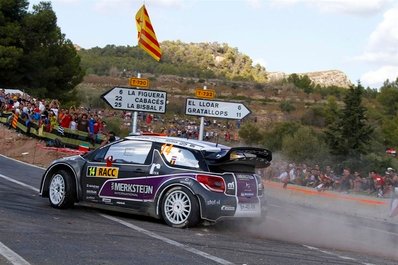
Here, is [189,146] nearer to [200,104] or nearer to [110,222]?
[110,222]

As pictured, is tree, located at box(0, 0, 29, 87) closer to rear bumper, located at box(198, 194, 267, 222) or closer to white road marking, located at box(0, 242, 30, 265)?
rear bumper, located at box(198, 194, 267, 222)

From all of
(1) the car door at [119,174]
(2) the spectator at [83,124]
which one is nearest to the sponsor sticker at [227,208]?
(1) the car door at [119,174]

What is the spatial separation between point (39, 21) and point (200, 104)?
4211 centimetres

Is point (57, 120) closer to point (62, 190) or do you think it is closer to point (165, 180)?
point (62, 190)

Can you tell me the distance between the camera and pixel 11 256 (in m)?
7.29

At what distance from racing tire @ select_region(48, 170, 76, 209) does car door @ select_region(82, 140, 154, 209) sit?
0.25 metres

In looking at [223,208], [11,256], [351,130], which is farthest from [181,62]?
[11,256]

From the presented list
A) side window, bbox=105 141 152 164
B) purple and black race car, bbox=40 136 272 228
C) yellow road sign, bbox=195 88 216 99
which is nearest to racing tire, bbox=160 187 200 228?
purple and black race car, bbox=40 136 272 228

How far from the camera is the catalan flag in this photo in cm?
1938

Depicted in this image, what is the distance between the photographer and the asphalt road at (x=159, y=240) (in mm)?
7812

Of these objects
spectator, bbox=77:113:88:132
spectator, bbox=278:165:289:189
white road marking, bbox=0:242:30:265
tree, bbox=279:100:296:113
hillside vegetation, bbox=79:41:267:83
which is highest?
hillside vegetation, bbox=79:41:267:83

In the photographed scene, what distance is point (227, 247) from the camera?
9086 mm

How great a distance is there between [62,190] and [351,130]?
43.9m

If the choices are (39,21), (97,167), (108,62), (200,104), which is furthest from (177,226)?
(108,62)
